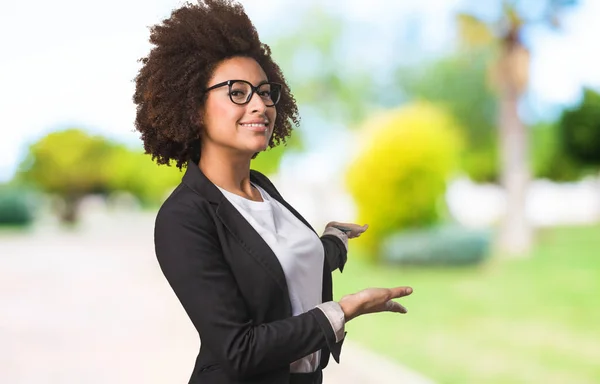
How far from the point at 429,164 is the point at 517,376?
5227mm

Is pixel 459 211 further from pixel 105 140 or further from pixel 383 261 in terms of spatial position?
pixel 105 140

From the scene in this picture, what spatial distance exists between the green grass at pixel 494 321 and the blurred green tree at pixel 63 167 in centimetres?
1493

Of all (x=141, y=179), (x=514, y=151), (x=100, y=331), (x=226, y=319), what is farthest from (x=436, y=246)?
(x=141, y=179)

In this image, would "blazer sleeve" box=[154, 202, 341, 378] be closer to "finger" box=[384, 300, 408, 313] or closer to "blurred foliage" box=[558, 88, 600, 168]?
"finger" box=[384, 300, 408, 313]

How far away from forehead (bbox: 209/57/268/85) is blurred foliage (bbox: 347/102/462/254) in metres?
9.30

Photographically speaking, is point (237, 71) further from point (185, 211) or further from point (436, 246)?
point (436, 246)

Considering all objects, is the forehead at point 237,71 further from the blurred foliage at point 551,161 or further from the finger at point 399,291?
the blurred foliage at point 551,161

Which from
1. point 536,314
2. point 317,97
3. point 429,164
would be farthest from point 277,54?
point 536,314

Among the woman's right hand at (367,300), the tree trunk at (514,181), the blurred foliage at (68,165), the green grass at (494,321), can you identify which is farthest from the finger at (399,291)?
the blurred foliage at (68,165)

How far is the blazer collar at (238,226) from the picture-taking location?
152 centimetres

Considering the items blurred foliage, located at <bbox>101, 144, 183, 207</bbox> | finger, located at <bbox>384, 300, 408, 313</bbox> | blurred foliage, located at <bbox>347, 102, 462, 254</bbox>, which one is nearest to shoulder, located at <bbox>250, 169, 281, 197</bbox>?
finger, located at <bbox>384, 300, 408, 313</bbox>

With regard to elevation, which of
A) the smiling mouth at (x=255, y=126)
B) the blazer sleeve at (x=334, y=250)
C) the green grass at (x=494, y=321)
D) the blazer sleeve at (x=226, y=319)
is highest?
the smiling mouth at (x=255, y=126)

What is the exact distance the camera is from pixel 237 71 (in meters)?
1.58

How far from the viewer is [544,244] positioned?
579 inches
